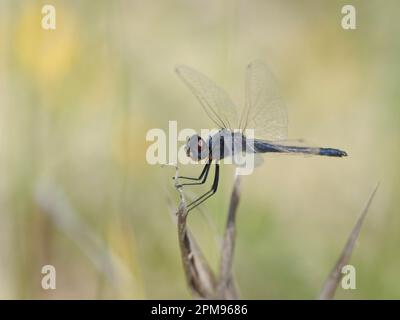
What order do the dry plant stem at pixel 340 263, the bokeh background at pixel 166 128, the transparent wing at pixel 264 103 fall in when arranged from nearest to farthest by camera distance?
1. the dry plant stem at pixel 340 263
2. the transparent wing at pixel 264 103
3. the bokeh background at pixel 166 128

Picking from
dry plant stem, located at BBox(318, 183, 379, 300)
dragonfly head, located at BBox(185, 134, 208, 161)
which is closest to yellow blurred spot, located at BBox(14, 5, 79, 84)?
dragonfly head, located at BBox(185, 134, 208, 161)

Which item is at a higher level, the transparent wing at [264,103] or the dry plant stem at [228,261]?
the transparent wing at [264,103]

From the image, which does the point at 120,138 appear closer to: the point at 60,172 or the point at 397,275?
the point at 60,172

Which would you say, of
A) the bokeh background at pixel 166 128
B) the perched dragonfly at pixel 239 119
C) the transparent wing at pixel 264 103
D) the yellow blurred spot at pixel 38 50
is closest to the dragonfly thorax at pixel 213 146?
the perched dragonfly at pixel 239 119

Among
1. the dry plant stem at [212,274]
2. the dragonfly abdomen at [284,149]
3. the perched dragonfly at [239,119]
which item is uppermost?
the perched dragonfly at [239,119]

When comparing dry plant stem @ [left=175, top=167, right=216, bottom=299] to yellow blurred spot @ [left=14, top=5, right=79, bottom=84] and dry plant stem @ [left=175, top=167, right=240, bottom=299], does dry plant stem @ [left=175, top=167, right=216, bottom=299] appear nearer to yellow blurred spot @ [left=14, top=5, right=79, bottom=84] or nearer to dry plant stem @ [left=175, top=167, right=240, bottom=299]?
dry plant stem @ [left=175, top=167, right=240, bottom=299]

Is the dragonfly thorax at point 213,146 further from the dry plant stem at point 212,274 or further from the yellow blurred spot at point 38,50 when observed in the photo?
the yellow blurred spot at point 38,50

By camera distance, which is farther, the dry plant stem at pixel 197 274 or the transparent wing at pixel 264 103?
the transparent wing at pixel 264 103

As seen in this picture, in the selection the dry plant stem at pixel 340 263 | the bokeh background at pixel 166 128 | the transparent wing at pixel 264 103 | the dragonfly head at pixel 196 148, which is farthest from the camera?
the bokeh background at pixel 166 128
